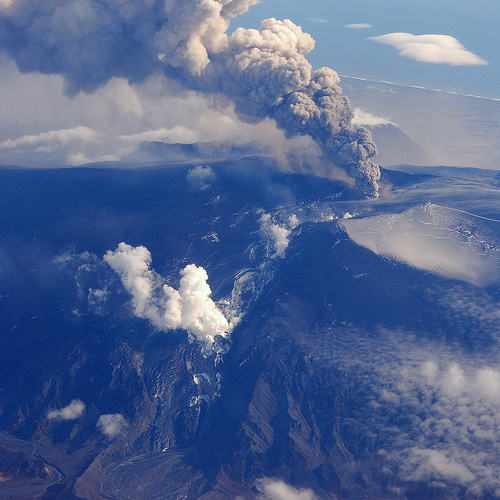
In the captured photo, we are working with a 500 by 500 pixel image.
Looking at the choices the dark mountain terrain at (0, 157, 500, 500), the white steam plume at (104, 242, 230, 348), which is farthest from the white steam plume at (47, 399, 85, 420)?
the white steam plume at (104, 242, 230, 348)

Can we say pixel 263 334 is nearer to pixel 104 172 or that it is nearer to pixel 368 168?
Result: pixel 368 168

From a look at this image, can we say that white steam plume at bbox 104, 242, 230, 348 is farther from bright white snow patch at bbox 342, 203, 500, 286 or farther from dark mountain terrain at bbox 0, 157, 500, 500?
bright white snow patch at bbox 342, 203, 500, 286

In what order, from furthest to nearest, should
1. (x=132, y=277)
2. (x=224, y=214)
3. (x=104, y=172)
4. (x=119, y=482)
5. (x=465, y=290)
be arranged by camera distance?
(x=104, y=172) < (x=224, y=214) < (x=132, y=277) < (x=465, y=290) < (x=119, y=482)

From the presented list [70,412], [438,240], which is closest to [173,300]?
[70,412]

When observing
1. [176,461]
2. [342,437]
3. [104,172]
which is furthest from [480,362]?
[104,172]

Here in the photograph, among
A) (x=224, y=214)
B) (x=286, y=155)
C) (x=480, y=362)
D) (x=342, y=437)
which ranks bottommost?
(x=342, y=437)

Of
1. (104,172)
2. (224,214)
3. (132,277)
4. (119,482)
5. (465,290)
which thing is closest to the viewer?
(119,482)

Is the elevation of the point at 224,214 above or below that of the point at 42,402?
above
